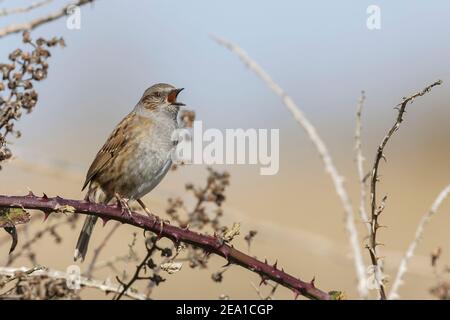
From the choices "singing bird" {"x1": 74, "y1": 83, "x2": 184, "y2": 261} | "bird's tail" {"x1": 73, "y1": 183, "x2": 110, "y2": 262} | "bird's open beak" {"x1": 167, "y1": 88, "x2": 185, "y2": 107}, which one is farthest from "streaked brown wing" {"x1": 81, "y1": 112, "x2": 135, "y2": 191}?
"bird's open beak" {"x1": 167, "y1": 88, "x2": 185, "y2": 107}

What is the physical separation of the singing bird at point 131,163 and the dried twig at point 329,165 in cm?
216

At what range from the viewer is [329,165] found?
2.88m

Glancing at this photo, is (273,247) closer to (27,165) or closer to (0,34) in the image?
(27,165)

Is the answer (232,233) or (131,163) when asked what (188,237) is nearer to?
(232,233)

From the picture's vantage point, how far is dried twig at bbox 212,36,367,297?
261cm

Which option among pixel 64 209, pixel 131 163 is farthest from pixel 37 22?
pixel 131 163

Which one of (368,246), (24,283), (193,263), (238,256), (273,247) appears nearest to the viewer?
(368,246)

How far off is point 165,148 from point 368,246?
9.23 ft

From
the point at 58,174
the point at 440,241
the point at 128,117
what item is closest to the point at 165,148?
the point at 128,117

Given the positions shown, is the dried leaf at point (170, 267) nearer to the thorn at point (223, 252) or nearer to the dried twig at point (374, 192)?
the thorn at point (223, 252)

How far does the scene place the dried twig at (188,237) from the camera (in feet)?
Answer: 9.32

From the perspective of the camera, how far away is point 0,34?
3125mm

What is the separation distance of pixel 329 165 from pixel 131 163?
8.72ft

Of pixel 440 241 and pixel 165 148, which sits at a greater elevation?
pixel 440 241
